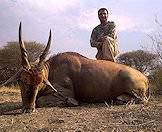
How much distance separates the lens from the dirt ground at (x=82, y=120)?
17.3 ft

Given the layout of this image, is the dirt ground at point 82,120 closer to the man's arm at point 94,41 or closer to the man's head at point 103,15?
the man's arm at point 94,41

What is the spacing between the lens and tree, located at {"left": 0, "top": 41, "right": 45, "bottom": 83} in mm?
19078

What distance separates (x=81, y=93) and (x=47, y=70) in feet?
2.45

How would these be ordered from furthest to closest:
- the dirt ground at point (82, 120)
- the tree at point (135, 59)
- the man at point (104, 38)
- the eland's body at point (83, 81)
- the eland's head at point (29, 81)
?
the tree at point (135, 59) → the man at point (104, 38) → the eland's body at point (83, 81) → the eland's head at point (29, 81) → the dirt ground at point (82, 120)

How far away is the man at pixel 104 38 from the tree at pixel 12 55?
31.6 feet

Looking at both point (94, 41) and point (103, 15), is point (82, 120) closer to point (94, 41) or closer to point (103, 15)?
point (94, 41)

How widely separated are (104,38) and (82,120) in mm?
3774

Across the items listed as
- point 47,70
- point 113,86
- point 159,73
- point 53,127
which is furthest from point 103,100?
point 159,73

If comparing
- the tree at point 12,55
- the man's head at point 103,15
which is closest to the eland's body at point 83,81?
the man's head at point 103,15

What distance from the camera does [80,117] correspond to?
20.2ft

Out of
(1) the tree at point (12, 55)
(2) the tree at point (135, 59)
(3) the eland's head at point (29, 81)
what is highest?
(3) the eland's head at point (29, 81)

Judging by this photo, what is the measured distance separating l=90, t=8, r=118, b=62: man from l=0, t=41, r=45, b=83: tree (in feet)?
31.6

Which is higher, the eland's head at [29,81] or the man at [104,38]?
the man at [104,38]

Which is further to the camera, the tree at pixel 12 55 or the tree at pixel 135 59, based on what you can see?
the tree at pixel 135 59
